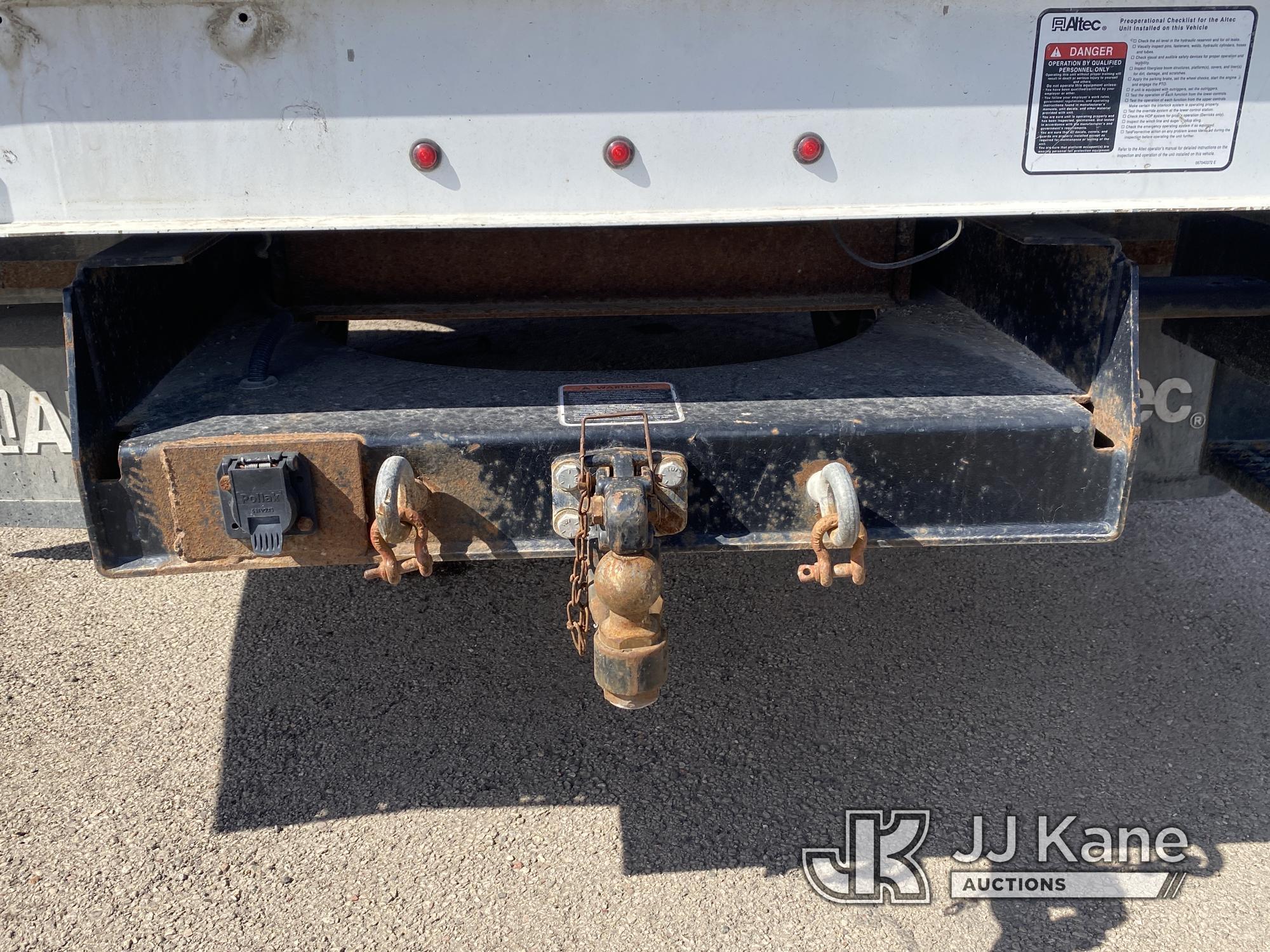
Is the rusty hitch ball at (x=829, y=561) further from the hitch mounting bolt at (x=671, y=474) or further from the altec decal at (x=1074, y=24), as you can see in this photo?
the altec decal at (x=1074, y=24)

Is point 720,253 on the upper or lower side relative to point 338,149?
lower

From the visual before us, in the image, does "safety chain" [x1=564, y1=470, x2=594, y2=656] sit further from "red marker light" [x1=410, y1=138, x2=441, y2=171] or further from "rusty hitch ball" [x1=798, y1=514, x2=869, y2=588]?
"red marker light" [x1=410, y1=138, x2=441, y2=171]

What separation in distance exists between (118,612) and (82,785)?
89 centimetres

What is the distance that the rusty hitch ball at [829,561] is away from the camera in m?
1.79

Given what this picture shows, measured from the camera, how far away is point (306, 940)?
2.05 meters

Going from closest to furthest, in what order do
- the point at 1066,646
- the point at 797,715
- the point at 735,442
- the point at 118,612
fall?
the point at 735,442, the point at 797,715, the point at 1066,646, the point at 118,612

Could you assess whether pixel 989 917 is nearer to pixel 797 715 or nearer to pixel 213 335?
pixel 797 715

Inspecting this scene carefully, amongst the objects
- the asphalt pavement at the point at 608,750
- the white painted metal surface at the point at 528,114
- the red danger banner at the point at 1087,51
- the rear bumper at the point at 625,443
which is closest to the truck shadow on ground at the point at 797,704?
the asphalt pavement at the point at 608,750

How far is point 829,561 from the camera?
5.97 feet

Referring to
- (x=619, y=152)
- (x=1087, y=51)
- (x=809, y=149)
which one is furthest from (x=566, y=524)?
(x=1087, y=51)

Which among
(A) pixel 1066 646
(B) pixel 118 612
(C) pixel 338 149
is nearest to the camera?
(C) pixel 338 149

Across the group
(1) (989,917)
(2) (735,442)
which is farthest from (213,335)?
(1) (989,917)

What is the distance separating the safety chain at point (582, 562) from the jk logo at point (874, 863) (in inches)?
31.6

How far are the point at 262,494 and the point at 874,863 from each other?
1.46m
